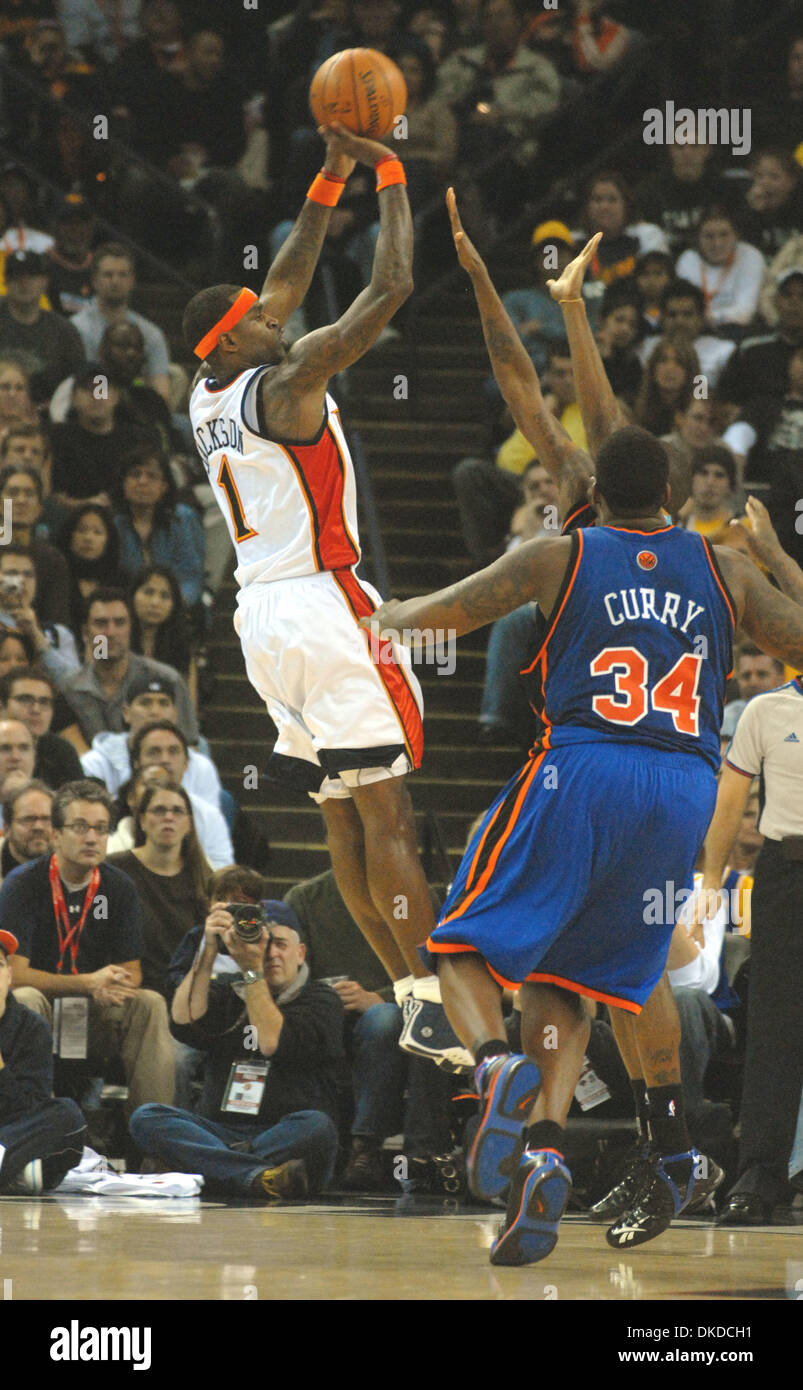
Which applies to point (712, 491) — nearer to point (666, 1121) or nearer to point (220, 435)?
point (220, 435)

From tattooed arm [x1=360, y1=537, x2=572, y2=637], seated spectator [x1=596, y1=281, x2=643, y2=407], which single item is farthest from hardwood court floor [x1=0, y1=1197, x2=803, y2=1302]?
seated spectator [x1=596, y1=281, x2=643, y2=407]

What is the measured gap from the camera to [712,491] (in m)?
10.6

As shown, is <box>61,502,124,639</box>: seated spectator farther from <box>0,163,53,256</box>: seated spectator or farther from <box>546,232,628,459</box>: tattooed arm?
<box>546,232,628,459</box>: tattooed arm

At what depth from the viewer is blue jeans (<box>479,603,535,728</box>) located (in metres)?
Answer: 9.97

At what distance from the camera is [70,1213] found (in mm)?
6133

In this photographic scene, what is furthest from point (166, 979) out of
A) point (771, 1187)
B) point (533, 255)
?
point (533, 255)

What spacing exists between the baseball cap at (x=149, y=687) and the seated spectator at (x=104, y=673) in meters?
0.01

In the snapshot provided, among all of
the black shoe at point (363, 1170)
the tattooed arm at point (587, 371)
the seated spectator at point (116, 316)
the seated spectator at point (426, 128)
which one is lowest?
the black shoe at point (363, 1170)

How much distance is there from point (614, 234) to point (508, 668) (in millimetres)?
4480

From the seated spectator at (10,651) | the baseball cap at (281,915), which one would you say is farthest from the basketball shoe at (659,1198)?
the seated spectator at (10,651)

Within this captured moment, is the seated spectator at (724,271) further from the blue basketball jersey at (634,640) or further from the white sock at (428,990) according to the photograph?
the blue basketball jersey at (634,640)

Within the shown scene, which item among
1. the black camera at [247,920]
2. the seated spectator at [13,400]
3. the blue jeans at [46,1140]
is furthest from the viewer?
the seated spectator at [13,400]

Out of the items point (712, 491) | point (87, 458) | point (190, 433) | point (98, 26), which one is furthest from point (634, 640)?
point (98, 26)

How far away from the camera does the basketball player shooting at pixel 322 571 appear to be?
598 centimetres
